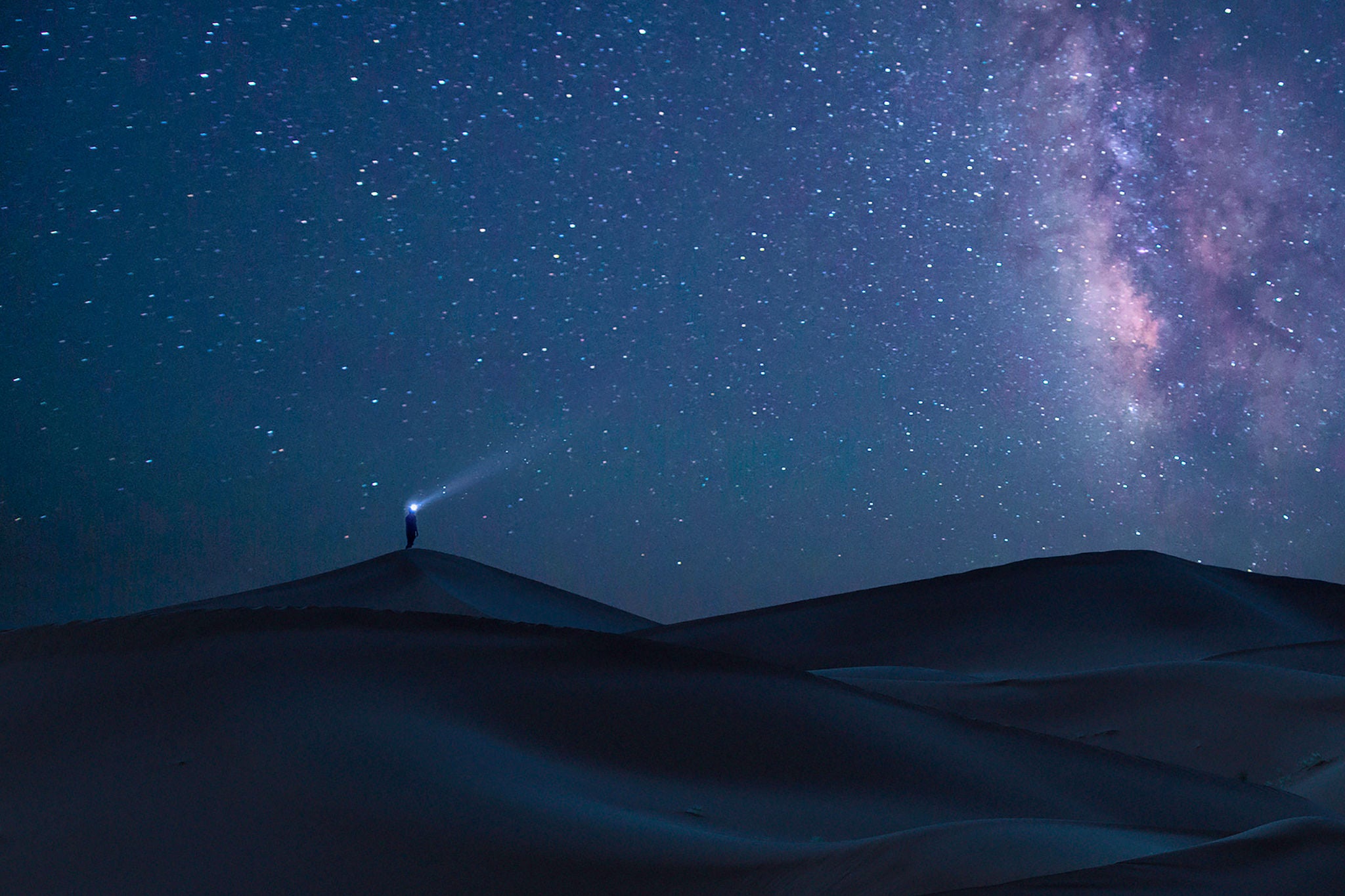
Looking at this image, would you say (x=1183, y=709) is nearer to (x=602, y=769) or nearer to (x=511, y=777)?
(x=602, y=769)

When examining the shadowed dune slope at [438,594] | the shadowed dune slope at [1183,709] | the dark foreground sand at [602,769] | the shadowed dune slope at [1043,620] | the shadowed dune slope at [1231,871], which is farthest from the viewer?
the shadowed dune slope at [438,594]

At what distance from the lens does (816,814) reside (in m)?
2.86

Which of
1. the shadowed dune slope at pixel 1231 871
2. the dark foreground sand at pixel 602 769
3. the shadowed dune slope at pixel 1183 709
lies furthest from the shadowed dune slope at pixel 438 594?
the shadowed dune slope at pixel 1231 871

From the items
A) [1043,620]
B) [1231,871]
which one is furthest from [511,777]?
[1043,620]

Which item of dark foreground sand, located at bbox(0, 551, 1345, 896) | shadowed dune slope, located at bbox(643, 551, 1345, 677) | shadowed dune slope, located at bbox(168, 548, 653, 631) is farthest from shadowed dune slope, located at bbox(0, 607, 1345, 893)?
shadowed dune slope, located at bbox(168, 548, 653, 631)

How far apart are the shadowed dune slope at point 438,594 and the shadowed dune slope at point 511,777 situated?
7.57m

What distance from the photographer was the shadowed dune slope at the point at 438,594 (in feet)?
40.0

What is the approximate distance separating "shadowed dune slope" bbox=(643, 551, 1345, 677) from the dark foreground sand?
3.36 meters

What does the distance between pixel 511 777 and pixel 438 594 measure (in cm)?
1001

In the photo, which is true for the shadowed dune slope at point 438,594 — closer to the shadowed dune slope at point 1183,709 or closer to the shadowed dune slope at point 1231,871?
the shadowed dune slope at point 1183,709

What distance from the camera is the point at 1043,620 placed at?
33.1 ft

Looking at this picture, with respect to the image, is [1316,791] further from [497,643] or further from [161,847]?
[161,847]

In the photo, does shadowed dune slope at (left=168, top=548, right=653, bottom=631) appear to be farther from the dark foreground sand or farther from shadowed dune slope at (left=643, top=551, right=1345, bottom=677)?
the dark foreground sand

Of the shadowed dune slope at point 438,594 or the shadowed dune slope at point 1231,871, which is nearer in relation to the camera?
the shadowed dune slope at point 1231,871
